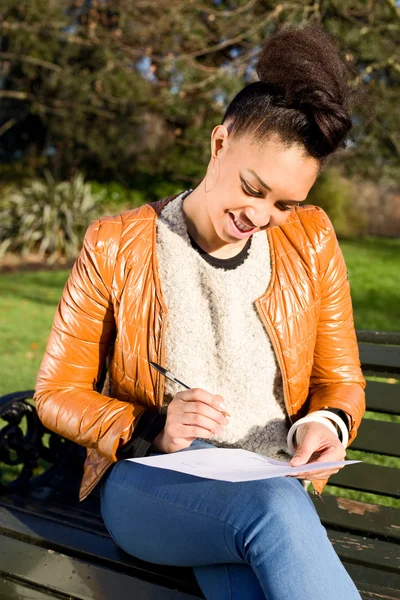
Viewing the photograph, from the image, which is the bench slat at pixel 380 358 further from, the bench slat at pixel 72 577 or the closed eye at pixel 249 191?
the bench slat at pixel 72 577

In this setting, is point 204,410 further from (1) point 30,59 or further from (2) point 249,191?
(1) point 30,59

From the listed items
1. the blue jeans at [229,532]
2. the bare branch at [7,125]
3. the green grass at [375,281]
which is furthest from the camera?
the bare branch at [7,125]

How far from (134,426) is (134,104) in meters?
13.5

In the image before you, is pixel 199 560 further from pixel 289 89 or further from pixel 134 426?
pixel 289 89

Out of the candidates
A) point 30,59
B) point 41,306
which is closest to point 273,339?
point 41,306

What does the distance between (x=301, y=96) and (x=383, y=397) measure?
1.22 metres

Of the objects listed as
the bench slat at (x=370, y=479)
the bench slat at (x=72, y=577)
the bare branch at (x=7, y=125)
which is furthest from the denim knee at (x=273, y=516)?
the bare branch at (x=7, y=125)

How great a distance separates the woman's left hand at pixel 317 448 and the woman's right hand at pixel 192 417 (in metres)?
0.22

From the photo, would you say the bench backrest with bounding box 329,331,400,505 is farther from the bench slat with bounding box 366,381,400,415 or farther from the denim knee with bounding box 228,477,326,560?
the denim knee with bounding box 228,477,326,560

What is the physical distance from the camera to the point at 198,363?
2.19 meters

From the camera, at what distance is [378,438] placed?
2.66 meters

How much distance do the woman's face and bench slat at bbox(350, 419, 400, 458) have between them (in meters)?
0.95

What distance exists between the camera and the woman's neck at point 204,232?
7.43 ft

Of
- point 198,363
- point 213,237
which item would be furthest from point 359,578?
point 213,237
